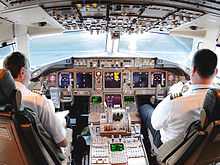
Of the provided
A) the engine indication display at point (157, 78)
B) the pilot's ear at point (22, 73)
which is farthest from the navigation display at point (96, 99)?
the pilot's ear at point (22, 73)

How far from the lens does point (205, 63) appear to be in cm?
279

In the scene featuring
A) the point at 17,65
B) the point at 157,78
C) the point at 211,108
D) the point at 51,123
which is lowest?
the point at 157,78

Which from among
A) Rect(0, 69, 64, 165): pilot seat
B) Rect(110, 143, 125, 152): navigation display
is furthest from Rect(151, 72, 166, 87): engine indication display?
Rect(0, 69, 64, 165): pilot seat

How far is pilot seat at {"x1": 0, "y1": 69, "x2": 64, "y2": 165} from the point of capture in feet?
7.40

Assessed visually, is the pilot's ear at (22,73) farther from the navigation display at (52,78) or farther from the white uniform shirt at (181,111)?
the navigation display at (52,78)

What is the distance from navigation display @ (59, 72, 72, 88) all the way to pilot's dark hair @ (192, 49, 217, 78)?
3275 mm

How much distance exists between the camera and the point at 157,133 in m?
Answer: 3.81

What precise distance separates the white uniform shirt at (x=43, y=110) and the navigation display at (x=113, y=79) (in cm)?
286

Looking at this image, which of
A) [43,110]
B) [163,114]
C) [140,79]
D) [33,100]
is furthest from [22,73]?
[140,79]

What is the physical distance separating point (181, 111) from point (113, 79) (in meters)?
3.14

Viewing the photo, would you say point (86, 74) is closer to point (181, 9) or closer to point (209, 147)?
point (181, 9)

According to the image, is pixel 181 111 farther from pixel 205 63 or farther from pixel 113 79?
pixel 113 79

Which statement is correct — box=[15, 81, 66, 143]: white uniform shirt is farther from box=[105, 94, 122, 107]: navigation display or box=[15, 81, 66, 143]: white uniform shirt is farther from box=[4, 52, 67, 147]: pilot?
box=[105, 94, 122, 107]: navigation display

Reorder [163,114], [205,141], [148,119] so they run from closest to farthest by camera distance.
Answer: [205,141], [163,114], [148,119]
